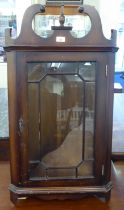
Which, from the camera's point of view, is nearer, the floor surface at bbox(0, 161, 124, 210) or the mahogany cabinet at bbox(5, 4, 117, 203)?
the mahogany cabinet at bbox(5, 4, 117, 203)

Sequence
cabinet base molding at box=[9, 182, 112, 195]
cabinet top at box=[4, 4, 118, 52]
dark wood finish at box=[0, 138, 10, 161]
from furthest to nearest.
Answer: dark wood finish at box=[0, 138, 10, 161]
cabinet base molding at box=[9, 182, 112, 195]
cabinet top at box=[4, 4, 118, 52]

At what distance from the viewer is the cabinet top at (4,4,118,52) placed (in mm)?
923

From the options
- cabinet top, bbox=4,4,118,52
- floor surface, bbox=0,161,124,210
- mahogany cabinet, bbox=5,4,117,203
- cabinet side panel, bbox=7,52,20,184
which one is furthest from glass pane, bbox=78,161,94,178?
cabinet top, bbox=4,4,118,52

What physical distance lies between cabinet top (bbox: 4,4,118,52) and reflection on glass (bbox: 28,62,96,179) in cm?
7

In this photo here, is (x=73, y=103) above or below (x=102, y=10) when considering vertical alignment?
below

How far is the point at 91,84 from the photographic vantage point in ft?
3.29

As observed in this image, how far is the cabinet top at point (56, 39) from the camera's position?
92 centimetres

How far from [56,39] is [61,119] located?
0.31 m

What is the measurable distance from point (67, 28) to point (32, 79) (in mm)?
219

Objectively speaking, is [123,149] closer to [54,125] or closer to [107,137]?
[107,137]

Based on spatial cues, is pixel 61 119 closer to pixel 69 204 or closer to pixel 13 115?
pixel 13 115

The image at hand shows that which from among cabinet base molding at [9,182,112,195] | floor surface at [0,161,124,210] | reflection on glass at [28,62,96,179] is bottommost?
floor surface at [0,161,124,210]

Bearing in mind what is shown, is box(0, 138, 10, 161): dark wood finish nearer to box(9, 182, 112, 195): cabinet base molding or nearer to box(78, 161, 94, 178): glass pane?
box(9, 182, 112, 195): cabinet base molding

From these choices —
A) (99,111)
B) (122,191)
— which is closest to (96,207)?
(122,191)
